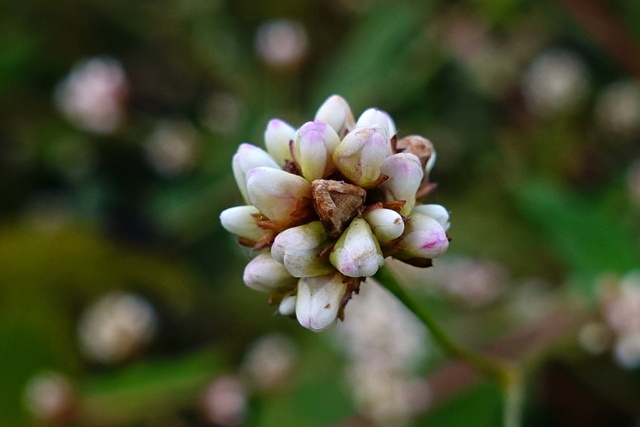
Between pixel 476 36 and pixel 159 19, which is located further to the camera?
pixel 159 19

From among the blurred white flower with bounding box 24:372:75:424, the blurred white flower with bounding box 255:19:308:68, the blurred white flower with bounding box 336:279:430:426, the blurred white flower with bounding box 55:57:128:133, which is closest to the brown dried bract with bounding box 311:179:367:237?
the blurred white flower with bounding box 336:279:430:426

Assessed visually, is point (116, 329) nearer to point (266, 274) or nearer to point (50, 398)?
point (50, 398)

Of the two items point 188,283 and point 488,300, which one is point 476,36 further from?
point 188,283

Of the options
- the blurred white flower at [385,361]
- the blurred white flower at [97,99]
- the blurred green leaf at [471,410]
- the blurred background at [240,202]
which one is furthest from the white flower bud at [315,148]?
the blurred white flower at [97,99]

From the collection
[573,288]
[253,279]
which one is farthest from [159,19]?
[253,279]

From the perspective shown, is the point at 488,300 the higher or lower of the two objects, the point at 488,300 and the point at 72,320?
the higher

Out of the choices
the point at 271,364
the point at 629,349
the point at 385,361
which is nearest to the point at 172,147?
the point at 271,364

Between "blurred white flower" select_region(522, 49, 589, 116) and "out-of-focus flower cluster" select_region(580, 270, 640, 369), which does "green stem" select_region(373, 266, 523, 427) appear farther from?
"blurred white flower" select_region(522, 49, 589, 116)
